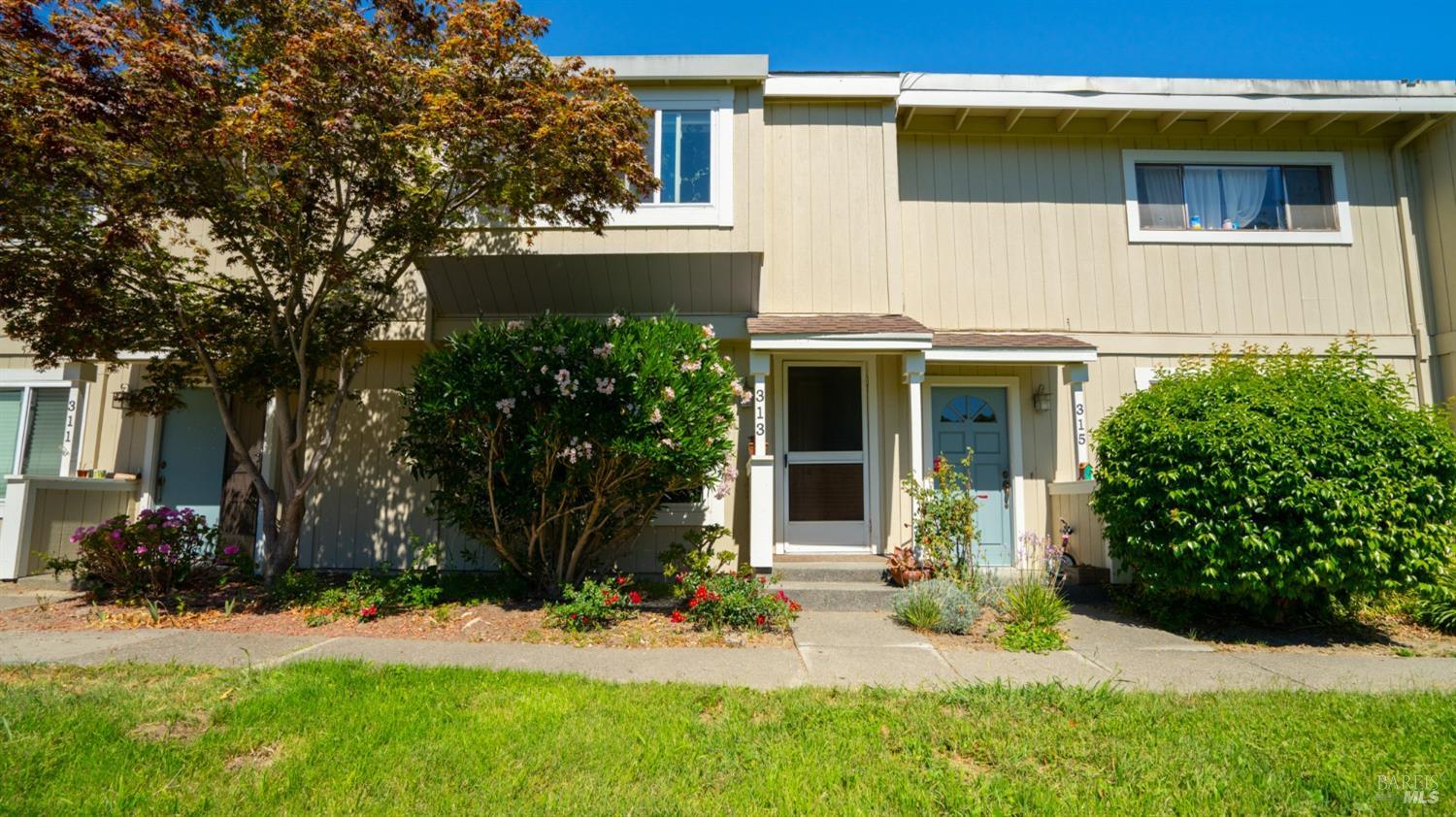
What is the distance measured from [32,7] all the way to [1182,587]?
395 inches

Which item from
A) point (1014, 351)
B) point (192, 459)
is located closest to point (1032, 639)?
point (1014, 351)

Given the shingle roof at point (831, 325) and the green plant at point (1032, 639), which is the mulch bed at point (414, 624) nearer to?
the green plant at point (1032, 639)

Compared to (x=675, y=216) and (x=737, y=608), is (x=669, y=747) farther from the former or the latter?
(x=675, y=216)

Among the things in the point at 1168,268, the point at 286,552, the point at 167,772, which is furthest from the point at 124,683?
the point at 1168,268

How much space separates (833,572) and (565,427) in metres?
3.14

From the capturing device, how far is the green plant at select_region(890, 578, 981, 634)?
593cm

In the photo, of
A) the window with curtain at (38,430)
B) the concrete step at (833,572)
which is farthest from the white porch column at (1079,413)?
the window with curtain at (38,430)

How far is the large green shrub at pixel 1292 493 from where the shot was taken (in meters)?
5.55

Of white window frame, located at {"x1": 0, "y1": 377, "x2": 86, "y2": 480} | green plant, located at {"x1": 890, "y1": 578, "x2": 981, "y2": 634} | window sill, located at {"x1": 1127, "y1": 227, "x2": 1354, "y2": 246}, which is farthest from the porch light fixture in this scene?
white window frame, located at {"x1": 0, "y1": 377, "x2": 86, "y2": 480}

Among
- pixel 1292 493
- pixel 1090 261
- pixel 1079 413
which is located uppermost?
pixel 1090 261

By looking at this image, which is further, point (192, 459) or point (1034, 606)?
point (192, 459)

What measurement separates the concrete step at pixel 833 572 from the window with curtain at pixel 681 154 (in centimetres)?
405

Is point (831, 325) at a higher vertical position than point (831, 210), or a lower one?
lower

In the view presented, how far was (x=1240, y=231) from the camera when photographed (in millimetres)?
9047
